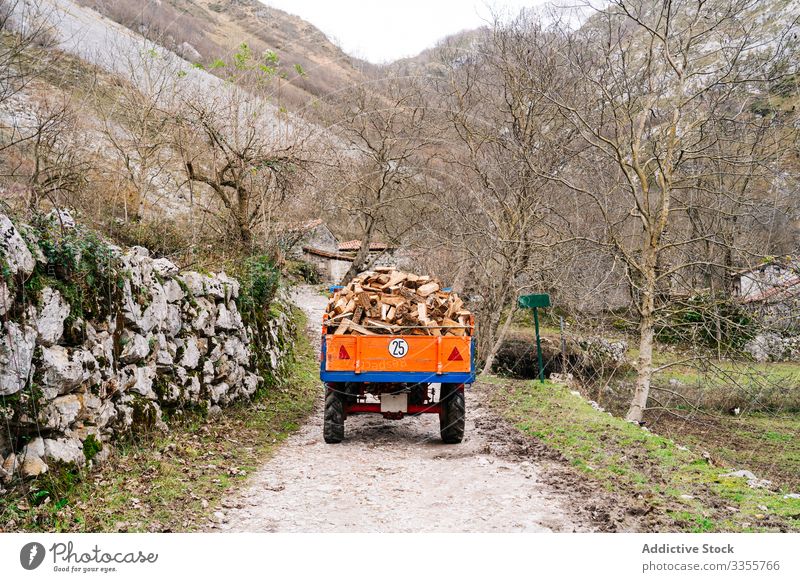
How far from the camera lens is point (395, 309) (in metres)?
7.71

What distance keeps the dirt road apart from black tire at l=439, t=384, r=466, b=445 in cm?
18

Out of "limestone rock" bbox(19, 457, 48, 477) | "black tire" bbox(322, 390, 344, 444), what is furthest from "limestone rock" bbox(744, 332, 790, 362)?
"limestone rock" bbox(19, 457, 48, 477)

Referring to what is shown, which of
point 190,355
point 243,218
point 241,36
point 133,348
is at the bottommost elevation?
point 190,355

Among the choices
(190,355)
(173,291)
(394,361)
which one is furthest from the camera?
(190,355)

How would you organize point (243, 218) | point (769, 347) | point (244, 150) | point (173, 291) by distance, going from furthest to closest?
point (243, 218) → point (244, 150) → point (769, 347) → point (173, 291)

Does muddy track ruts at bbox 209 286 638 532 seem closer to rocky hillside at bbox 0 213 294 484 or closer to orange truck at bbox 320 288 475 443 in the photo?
orange truck at bbox 320 288 475 443

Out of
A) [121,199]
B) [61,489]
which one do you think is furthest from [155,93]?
[61,489]

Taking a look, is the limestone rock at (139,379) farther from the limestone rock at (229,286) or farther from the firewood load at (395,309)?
the limestone rock at (229,286)

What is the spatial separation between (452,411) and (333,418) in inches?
60.1

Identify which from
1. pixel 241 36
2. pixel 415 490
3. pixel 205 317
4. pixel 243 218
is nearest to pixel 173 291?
pixel 205 317

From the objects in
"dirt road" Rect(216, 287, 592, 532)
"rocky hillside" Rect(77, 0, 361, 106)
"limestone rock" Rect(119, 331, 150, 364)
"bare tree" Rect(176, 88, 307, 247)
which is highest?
"rocky hillside" Rect(77, 0, 361, 106)

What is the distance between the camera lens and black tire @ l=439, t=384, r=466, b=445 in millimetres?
7520

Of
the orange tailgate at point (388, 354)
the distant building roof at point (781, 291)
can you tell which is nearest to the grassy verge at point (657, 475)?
the orange tailgate at point (388, 354)

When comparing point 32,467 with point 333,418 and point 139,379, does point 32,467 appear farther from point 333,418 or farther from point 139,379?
point 333,418
